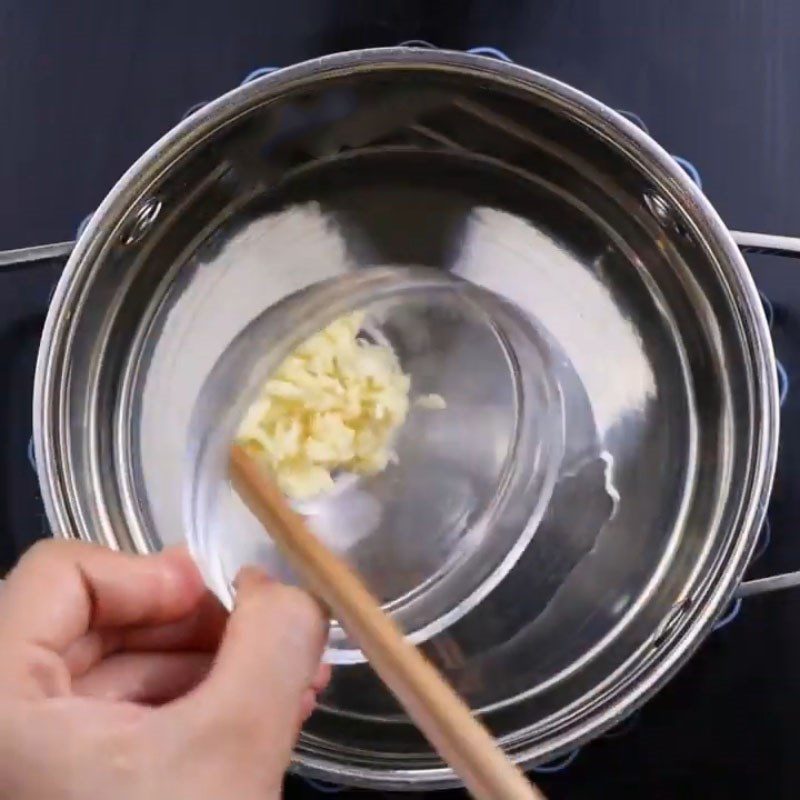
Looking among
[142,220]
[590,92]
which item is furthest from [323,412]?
[590,92]

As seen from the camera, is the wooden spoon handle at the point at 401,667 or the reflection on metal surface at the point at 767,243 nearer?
the wooden spoon handle at the point at 401,667

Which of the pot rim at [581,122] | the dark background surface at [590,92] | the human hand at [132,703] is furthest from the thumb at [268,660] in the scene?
the dark background surface at [590,92]

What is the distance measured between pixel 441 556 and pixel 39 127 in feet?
1.14

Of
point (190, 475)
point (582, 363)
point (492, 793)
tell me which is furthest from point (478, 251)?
point (492, 793)

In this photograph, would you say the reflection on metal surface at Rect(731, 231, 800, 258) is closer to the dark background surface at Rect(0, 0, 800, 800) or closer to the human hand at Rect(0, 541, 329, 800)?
the dark background surface at Rect(0, 0, 800, 800)

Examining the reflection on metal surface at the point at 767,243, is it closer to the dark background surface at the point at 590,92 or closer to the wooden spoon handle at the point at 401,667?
the dark background surface at the point at 590,92

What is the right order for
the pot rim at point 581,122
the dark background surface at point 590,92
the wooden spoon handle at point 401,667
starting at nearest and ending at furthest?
the wooden spoon handle at point 401,667
the pot rim at point 581,122
the dark background surface at point 590,92

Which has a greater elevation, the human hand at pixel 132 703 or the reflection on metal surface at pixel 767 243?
the reflection on metal surface at pixel 767 243

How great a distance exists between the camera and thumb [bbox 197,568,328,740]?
1.16 feet

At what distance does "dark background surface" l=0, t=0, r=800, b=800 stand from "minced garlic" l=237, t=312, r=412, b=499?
5.9 inches

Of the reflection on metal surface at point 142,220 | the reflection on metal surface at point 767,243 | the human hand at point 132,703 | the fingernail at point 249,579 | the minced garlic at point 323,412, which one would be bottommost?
→ the human hand at point 132,703

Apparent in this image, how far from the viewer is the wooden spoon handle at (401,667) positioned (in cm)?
31

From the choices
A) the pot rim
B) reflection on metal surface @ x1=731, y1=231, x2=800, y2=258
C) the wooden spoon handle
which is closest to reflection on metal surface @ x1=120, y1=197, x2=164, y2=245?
the pot rim

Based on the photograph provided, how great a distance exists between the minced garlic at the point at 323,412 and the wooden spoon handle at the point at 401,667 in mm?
78
